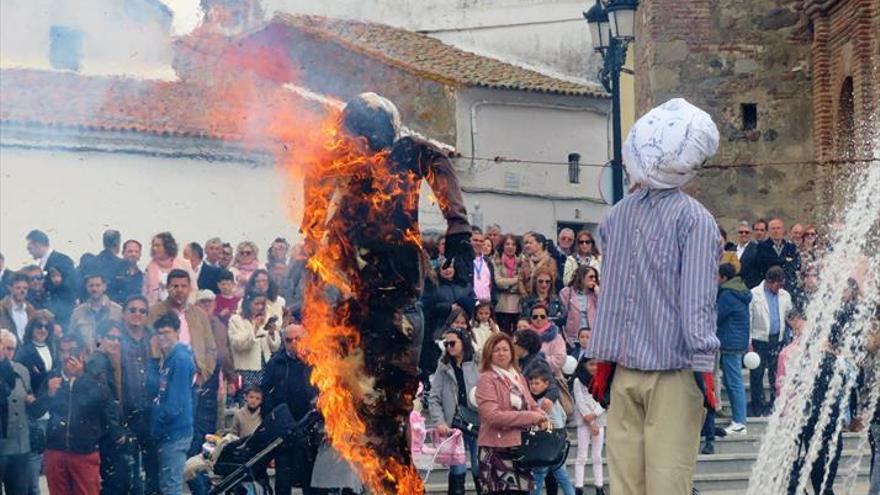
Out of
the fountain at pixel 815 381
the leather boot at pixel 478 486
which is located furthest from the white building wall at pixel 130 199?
the fountain at pixel 815 381

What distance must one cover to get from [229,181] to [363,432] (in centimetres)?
844

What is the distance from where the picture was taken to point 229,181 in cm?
1911

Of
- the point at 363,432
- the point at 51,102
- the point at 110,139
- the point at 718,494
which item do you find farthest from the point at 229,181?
the point at 363,432

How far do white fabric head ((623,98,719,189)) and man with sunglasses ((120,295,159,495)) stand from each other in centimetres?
740

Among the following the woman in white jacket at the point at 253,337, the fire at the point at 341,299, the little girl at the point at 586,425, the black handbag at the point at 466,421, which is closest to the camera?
the fire at the point at 341,299

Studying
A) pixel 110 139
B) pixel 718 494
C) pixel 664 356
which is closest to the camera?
pixel 664 356

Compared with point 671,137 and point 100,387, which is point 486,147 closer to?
point 100,387

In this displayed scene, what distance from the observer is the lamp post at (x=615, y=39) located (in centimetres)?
1986

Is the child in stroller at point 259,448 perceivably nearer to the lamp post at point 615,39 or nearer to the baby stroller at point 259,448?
the baby stroller at point 259,448

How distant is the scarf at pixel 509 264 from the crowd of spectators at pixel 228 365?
0.64 meters

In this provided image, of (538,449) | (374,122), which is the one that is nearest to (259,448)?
(538,449)

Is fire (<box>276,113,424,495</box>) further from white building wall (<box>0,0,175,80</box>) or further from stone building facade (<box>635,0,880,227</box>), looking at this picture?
stone building facade (<box>635,0,880,227</box>)

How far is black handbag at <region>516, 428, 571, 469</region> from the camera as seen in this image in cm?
1449

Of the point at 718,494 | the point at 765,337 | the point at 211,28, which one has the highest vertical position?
the point at 211,28
